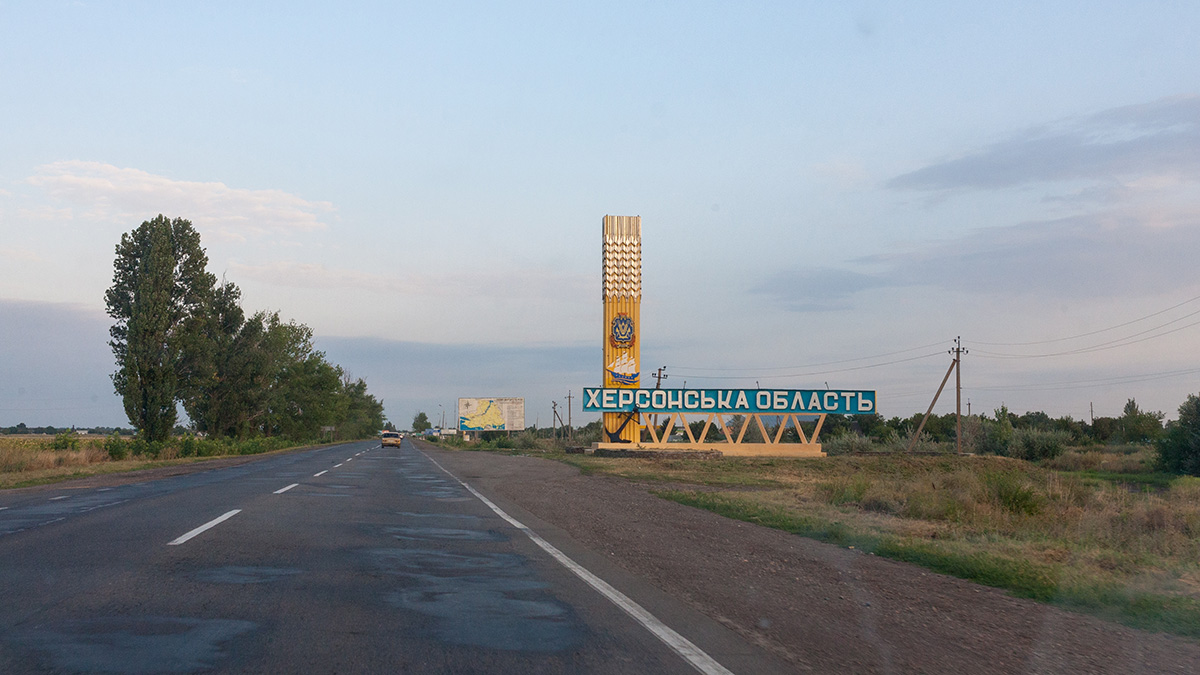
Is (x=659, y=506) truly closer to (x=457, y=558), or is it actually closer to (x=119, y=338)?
(x=457, y=558)

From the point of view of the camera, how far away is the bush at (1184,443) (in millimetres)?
37969

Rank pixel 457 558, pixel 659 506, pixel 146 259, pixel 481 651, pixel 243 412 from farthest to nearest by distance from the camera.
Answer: pixel 243 412, pixel 146 259, pixel 659 506, pixel 457 558, pixel 481 651

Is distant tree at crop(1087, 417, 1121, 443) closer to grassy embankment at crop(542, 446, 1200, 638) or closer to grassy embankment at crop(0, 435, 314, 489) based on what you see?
grassy embankment at crop(542, 446, 1200, 638)

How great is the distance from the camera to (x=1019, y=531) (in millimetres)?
13164

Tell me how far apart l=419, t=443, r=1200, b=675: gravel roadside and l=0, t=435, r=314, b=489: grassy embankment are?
56.1 feet

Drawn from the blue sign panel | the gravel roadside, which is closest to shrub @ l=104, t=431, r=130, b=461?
the blue sign panel

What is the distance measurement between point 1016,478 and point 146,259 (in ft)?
131

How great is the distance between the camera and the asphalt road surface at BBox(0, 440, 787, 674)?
16.0 ft

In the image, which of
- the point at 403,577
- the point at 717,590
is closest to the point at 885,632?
the point at 717,590

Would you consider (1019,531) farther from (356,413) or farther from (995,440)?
(356,413)

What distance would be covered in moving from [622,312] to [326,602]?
146 feet

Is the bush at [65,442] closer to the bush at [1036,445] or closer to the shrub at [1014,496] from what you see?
the shrub at [1014,496]

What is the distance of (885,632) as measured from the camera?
20.4ft

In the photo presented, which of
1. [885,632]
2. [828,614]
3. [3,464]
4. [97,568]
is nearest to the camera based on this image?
[885,632]
